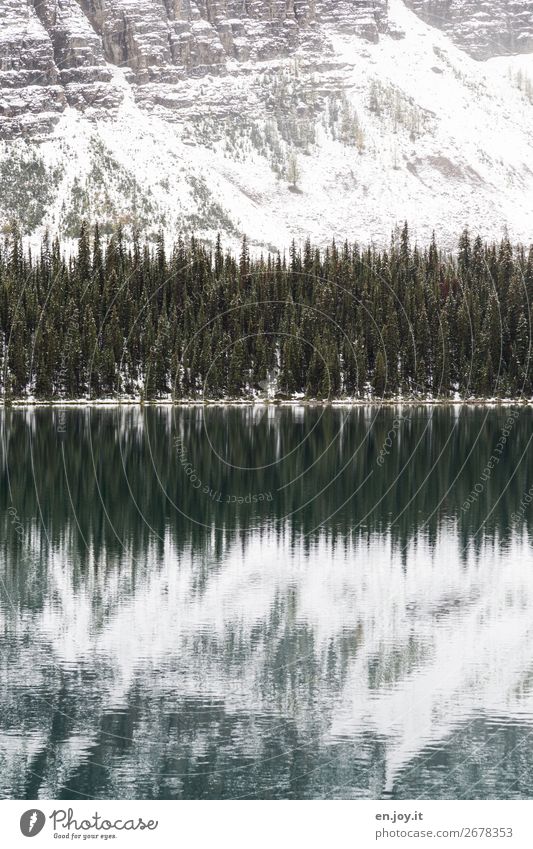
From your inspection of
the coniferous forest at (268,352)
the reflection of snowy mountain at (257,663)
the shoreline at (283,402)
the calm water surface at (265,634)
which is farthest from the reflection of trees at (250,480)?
the coniferous forest at (268,352)

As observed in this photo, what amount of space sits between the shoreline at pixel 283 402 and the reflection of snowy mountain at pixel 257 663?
423 ft

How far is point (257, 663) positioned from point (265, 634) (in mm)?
3585

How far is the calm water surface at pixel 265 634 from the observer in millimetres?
32469

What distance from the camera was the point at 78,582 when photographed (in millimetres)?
50562

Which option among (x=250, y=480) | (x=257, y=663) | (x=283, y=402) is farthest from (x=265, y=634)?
(x=283, y=402)

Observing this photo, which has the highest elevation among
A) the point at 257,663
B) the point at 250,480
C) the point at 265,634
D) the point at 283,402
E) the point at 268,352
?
the point at 268,352

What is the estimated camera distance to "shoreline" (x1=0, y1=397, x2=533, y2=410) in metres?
184

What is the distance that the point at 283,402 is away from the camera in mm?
191000

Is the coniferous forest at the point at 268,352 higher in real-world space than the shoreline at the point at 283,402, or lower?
higher

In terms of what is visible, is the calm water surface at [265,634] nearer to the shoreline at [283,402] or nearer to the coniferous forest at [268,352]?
the shoreline at [283,402]

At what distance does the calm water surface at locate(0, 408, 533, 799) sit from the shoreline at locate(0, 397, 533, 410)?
9651cm

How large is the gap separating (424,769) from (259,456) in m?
68.9

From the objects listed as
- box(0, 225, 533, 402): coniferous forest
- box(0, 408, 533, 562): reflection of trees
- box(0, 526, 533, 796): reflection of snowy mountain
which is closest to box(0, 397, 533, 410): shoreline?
box(0, 225, 533, 402): coniferous forest

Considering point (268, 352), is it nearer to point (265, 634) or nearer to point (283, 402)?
point (283, 402)
